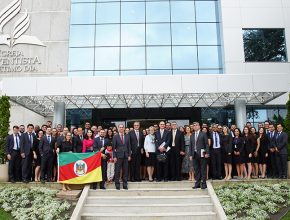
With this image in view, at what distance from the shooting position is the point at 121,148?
396 inches

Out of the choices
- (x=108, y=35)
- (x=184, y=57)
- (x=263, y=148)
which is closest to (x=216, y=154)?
(x=263, y=148)

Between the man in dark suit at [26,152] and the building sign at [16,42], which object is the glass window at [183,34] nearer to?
the building sign at [16,42]

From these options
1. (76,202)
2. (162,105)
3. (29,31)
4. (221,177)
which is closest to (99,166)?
(76,202)

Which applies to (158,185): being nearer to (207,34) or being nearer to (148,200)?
(148,200)

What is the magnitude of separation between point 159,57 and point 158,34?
1.52 meters

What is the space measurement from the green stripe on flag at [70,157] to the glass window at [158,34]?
11457 millimetres

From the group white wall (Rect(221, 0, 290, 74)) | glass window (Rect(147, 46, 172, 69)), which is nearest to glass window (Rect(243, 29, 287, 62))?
white wall (Rect(221, 0, 290, 74))

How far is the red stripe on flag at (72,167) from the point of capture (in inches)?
398

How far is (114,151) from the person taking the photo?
10109 millimetres

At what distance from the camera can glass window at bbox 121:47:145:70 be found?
64.8 feet

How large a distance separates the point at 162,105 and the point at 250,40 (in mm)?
6763

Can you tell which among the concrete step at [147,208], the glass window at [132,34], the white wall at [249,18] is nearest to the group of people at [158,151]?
the concrete step at [147,208]

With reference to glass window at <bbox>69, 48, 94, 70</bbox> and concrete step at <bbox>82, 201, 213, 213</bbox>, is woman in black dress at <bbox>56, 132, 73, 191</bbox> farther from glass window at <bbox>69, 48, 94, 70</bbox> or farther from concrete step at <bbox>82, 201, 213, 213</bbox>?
glass window at <bbox>69, 48, 94, 70</bbox>

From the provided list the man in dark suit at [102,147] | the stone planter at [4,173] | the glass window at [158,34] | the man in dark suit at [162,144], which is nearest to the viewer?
the man in dark suit at [102,147]
